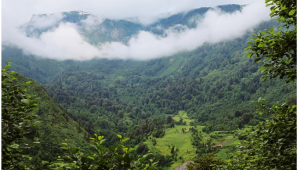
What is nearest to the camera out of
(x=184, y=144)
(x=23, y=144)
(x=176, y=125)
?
(x=23, y=144)

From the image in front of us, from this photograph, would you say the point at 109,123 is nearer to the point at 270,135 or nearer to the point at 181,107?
the point at 181,107

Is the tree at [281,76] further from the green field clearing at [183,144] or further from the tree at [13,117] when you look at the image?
the green field clearing at [183,144]

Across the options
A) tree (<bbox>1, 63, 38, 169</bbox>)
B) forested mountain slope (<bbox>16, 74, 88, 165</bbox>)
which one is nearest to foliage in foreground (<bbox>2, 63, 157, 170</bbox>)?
tree (<bbox>1, 63, 38, 169</bbox>)

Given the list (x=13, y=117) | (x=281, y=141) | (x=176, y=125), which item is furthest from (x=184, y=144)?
(x=13, y=117)

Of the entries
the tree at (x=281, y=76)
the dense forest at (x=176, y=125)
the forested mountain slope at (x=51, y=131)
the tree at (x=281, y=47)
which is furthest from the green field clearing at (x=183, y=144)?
the tree at (x=281, y=47)

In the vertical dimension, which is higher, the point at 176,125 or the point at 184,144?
the point at 184,144

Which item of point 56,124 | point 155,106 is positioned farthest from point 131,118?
point 56,124

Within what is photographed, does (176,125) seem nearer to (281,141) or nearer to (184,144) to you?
(184,144)

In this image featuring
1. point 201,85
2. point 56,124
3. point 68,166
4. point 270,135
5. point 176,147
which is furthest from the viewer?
point 201,85

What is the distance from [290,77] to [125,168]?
5.08m

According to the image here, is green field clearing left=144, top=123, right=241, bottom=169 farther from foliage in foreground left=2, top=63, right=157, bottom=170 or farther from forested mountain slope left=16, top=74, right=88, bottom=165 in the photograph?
foliage in foreground left=2, top=63, right=157, bottom=170

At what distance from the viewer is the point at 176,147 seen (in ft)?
251

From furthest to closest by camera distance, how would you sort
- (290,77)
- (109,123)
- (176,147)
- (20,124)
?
(109,123)
(176,147)
(290,77)
(20,124)

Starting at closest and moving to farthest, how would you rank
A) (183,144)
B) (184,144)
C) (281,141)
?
1. (281,141)
2. (184,144)
3. (183,144)
